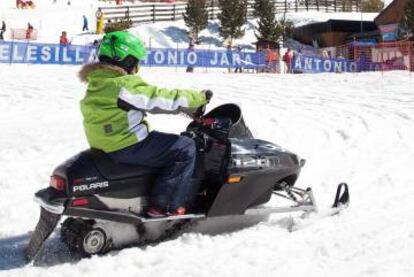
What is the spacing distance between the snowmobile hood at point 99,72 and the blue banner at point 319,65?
25340mm

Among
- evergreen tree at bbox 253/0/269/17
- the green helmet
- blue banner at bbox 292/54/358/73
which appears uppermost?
evergreen tree at bbox 253/0/269/17

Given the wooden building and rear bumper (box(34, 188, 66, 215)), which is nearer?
rear bumper (box(34, 188, 66, 215))

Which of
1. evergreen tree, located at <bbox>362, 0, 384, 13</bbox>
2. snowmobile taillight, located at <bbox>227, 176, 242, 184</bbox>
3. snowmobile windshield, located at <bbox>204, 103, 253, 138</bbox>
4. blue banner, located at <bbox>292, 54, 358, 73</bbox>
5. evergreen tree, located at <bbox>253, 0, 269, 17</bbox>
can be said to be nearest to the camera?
snowmobile taillight, located at <bbox>227, 176, 242, 184</bbox>

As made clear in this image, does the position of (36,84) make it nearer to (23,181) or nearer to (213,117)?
(23,181)

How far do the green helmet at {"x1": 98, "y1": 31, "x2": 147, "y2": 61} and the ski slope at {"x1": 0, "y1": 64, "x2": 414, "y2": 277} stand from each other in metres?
1.34

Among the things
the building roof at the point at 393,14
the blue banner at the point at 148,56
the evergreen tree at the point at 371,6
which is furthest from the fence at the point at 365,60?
the evergreen tree at the point at 371,6

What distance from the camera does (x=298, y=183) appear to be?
255 inches

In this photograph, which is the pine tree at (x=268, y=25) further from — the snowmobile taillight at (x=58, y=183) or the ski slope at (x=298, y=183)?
the snowmobile taillight at (x=58, y=183)

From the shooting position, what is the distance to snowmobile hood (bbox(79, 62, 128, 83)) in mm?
4227

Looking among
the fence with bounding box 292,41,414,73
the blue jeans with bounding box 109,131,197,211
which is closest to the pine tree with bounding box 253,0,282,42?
the fence with bounding box 292,41,414,73

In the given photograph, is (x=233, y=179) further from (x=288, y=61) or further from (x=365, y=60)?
(x=365, y=60)

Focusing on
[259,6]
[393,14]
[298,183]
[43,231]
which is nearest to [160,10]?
[259,6]

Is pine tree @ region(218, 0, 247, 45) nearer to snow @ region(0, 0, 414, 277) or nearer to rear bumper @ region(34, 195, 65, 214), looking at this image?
snow @ region(0, 0, 414, 277)

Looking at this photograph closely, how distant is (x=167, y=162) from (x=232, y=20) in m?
39.4
